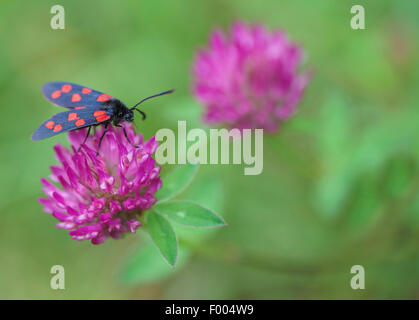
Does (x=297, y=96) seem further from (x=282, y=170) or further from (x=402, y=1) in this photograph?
(x=402, y=1)

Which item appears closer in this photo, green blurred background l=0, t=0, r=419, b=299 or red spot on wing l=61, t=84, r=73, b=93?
red spot on wing l=61, t=84, r=73, b=93

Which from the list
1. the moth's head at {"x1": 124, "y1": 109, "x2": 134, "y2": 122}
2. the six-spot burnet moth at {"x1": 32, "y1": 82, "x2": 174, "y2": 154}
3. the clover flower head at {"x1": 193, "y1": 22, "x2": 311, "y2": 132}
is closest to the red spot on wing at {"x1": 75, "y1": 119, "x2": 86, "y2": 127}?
the six-spot burnet moth at {"x1": 32, "y1": 82, "x2": 174, "y2": 154}

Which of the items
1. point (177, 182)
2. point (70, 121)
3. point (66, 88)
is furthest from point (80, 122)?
point (177, 182)

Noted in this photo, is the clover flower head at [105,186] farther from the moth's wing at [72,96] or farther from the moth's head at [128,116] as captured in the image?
the moth's wing at [72,96]

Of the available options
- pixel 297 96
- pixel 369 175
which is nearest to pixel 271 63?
pixel 297 96

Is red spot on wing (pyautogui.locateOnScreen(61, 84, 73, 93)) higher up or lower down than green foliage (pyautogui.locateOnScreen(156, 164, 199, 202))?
higher up

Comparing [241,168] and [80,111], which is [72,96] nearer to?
[80,111]

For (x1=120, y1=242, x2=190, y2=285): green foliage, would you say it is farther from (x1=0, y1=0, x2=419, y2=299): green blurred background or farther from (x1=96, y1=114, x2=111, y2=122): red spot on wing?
(x1=96, y1=114, x2=111, y2=122): red spot on wing
